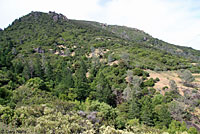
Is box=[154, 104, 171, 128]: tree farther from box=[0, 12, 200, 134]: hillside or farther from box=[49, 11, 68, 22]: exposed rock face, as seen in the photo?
box=[49, 11, 68, 22]: exposed rock face

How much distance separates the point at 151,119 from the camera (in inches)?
989

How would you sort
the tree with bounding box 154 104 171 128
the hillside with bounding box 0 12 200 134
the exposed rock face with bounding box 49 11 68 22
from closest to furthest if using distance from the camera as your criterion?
the hillside with bounding box 0 12 200 134 → the tree with bounding box 154 104 171 128 → the exposed rock face with bounding box 49 11 68 22

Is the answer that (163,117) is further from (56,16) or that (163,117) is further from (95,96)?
(56,16)

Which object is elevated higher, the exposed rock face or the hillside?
the exposed rock face

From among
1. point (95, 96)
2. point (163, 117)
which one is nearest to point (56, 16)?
point (95, 96)

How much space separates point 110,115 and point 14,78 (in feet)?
90.5

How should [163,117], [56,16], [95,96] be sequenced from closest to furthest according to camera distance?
1. [163,117]
2. [95,96]
3. [56,16]

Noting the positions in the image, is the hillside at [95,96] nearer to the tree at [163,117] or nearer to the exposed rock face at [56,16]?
the tree at [163,117]

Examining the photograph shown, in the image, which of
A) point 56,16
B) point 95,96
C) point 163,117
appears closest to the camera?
point 163,117

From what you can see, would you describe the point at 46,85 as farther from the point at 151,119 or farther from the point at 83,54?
the point at 83,54

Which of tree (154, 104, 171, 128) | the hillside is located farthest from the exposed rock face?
tree (154, 104, 171, 128)

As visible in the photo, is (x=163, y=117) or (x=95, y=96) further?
(x=95, y=96)

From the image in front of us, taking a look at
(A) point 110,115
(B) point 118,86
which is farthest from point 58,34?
(A) point 110,115

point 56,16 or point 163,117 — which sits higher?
point 56,16
